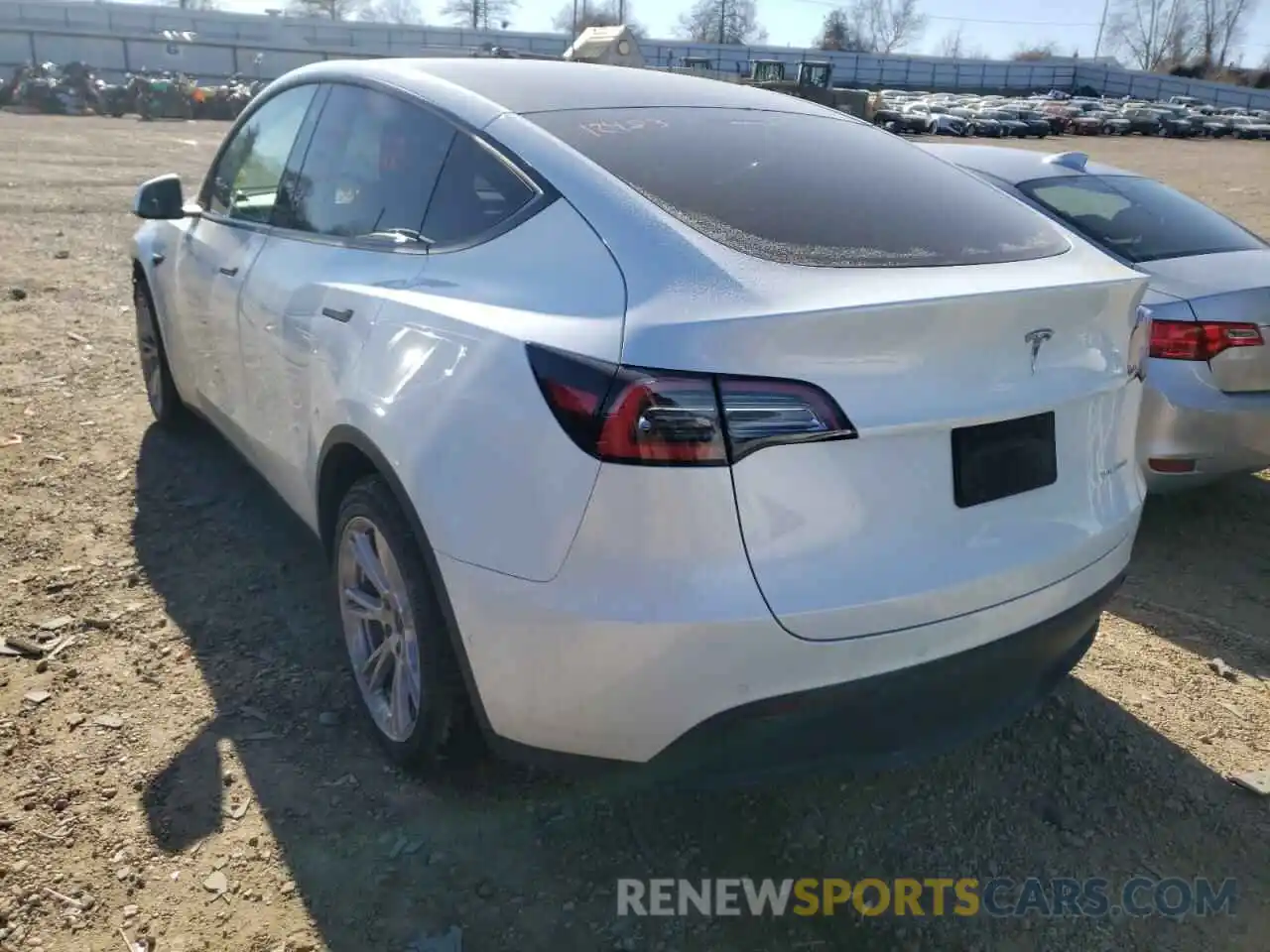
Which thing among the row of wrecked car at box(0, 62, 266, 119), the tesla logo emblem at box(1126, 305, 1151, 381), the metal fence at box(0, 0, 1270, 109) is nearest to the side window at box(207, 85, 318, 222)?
the tesla logo emblem at box(1126, 305, 1151, 381)

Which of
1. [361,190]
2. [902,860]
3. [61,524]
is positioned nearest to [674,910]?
[902,860]

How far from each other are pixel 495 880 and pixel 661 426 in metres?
1.21

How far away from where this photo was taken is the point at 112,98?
3728 cm

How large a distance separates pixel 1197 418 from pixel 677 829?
2863 mm

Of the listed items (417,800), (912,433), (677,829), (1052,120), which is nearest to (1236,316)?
→ (912,433)

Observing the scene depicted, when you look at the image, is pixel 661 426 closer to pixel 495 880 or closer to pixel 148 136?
pixel 495 880

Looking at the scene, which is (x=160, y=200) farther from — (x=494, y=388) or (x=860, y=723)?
(x=860, y=723)

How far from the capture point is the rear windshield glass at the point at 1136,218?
15.5ft

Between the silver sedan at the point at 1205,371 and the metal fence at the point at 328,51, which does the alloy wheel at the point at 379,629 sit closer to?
the silver sedan at the point at 1205,371

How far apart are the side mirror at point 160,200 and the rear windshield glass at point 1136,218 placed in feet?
12.7

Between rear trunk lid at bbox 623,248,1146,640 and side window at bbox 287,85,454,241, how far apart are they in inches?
43.1

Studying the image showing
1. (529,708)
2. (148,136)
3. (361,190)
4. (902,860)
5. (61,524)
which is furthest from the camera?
(148,136)

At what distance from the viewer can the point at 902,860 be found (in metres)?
2.50

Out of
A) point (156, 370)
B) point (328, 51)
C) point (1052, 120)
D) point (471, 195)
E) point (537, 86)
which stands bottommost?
point (156, 370)
